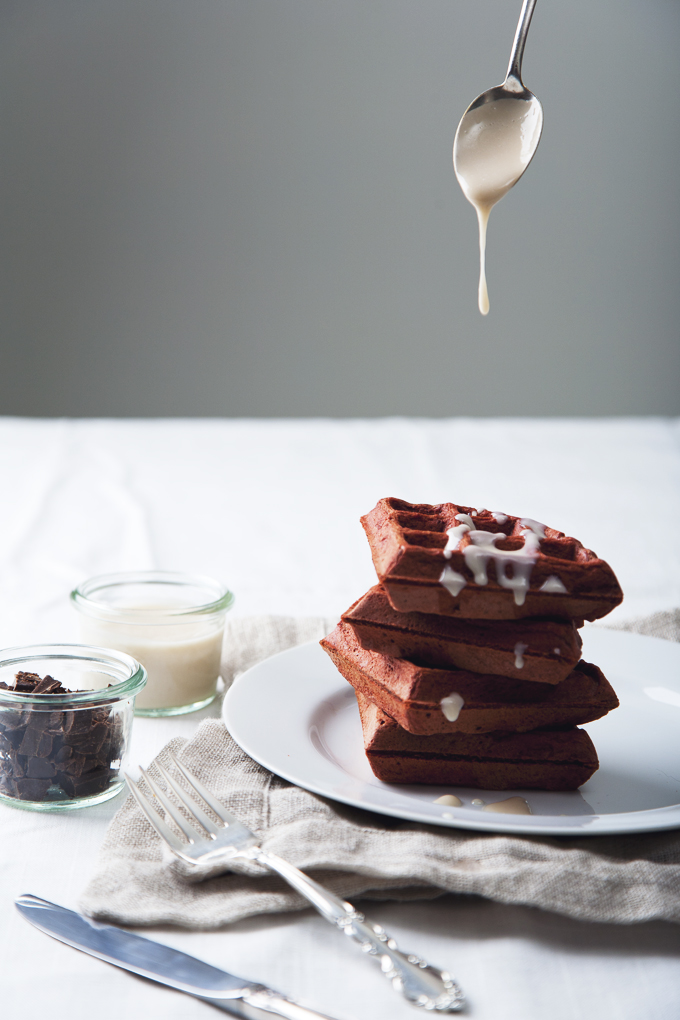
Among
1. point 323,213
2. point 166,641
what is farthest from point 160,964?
point 323,213

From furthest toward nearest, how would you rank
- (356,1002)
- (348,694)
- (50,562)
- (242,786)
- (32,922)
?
(50,562)
(348,694)
(242,786)
(32,922)
(356,1002)

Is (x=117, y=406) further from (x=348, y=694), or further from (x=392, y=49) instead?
(x=348, y=694)

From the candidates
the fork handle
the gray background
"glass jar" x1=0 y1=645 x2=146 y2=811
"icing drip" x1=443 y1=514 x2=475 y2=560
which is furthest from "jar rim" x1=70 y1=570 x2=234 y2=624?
the gray background

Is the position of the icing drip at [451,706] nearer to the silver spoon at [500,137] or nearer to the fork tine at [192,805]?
the fork tine at [192,805]

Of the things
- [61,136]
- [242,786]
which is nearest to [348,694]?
[242,786]

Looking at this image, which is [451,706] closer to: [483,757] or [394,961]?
[483,757]

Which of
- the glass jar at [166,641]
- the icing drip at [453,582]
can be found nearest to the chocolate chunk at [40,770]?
the glass jar at [166,641]

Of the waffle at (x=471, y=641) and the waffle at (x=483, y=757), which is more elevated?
the waffle at (x=471, y=641)
